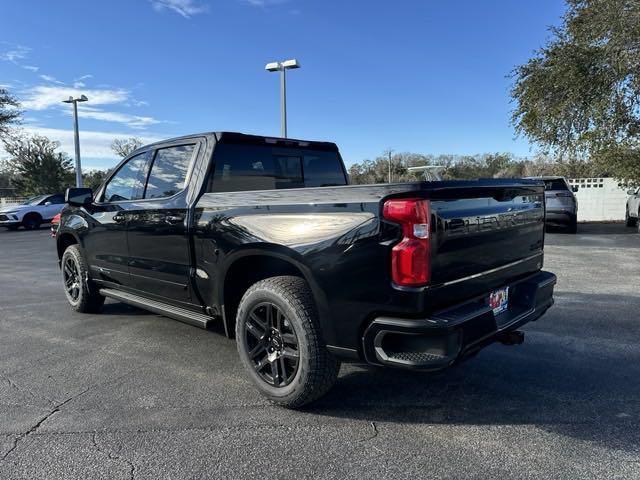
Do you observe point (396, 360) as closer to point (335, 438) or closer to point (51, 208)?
point (335, 438)

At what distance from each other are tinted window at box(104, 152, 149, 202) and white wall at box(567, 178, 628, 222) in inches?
750

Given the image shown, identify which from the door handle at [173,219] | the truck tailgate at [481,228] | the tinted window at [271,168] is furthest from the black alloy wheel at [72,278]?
the truck tailgate at [481,228]

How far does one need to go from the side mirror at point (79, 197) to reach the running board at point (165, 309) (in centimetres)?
102

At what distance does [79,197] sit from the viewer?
17.7 ft

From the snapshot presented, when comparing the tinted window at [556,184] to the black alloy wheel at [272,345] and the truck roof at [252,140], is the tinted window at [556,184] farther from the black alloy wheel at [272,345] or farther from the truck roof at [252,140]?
the black alloy wheel at [272,345]

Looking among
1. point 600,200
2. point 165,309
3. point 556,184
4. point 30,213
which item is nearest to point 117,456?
point 165,309

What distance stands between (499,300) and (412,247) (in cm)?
103

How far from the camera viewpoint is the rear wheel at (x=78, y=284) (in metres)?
5.57

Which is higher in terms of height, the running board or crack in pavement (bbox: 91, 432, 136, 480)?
the running board

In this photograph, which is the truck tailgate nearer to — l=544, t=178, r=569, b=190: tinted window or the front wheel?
the front wheel

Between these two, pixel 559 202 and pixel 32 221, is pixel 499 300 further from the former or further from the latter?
pixel 32 221

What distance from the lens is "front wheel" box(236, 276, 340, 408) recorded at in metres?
3.01

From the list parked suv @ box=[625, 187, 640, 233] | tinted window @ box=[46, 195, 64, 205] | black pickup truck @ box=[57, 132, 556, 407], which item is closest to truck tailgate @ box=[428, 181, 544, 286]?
black pickup truck @ box=[57, 132, 556, 407]

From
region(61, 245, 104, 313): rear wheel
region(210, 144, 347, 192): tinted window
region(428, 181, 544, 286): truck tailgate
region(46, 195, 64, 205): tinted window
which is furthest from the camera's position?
region(46, 195, 64, 205): tinted window
